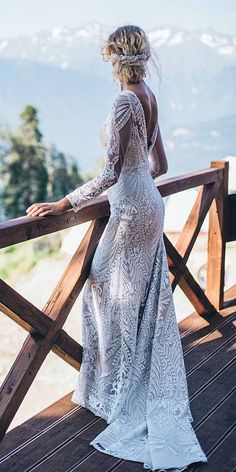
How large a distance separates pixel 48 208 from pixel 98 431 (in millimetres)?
806

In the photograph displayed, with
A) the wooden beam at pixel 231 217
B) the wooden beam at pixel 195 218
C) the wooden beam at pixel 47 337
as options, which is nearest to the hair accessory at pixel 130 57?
the wooden beam at pixel 47 337

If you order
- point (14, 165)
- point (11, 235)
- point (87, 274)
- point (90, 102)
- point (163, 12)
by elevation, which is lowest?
point (87, 274)

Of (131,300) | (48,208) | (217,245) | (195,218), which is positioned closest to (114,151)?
(48,208)

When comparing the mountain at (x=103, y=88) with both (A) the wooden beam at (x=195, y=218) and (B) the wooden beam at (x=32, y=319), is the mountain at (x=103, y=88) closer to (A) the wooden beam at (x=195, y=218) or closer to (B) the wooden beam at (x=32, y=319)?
(A) the wooden beam at (x=195, y=218)

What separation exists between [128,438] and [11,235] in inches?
31.3

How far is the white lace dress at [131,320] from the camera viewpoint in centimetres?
229

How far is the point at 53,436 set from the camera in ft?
7.69

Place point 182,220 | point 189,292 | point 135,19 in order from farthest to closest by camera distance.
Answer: point 135,19
point 182,220
point 189,292

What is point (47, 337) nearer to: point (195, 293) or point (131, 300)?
point (131, 300)

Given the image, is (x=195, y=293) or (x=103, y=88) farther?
(x=103, y=88)

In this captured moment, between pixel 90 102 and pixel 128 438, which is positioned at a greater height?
pixel 90 102

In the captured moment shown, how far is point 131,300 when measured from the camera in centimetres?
248

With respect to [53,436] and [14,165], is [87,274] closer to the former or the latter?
[53,436]

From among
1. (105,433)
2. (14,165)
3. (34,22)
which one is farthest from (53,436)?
(34,22)
